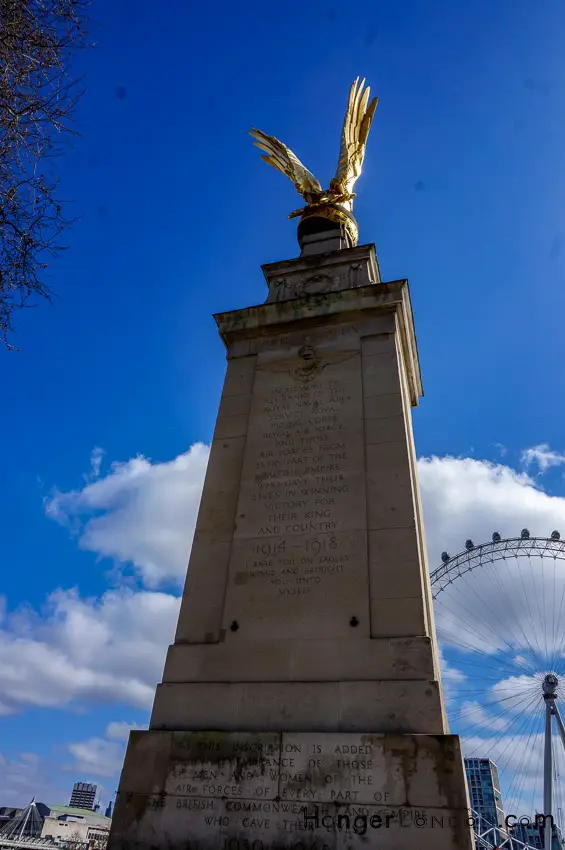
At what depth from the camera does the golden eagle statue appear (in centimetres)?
1611

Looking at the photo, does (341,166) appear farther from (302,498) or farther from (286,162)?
(302,498)

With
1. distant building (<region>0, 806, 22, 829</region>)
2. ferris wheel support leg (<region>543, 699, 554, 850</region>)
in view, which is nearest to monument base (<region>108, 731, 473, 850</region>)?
ferris wheel support leg (<region>543, 699, 554, 850</region>)

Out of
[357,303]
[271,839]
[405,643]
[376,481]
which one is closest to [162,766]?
[271,839]

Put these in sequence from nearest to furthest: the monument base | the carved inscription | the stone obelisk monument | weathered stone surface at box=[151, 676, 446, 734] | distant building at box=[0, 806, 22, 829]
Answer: the monument base, the stone obelisk monument, weathered stone surface at box=[151, 676, 446, 734], the carved inscription, distant building at box=[0, 806, 22, 829]

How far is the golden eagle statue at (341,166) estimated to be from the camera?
16.1 meters

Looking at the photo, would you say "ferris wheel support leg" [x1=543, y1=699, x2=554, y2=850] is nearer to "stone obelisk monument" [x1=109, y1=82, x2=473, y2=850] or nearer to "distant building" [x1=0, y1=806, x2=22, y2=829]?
"stone obelisk monument" [x1=109, y1=82, x2=473, y2=850]

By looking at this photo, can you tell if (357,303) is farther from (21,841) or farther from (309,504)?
(21,841)

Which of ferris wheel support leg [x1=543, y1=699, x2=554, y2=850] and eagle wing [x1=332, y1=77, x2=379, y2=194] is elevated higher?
eagle wing [x1=332, y1=77, x2=379, y2=194]

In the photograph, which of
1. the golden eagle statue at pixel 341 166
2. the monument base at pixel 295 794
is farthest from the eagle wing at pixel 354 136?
the monument base at pixel 295 794

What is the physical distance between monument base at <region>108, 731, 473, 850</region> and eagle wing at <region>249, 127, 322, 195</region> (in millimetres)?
14469

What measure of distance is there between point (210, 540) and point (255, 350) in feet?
14.7

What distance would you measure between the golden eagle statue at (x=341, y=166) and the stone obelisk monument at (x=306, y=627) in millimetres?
4166

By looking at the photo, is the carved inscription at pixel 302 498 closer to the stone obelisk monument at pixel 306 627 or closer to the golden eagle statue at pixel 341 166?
the stone obelisk monument at pixel 306 627

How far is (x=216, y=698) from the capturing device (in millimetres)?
7832
